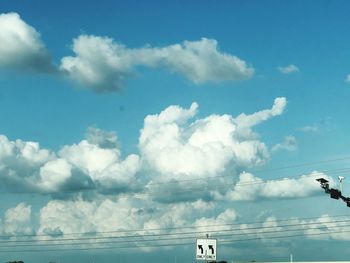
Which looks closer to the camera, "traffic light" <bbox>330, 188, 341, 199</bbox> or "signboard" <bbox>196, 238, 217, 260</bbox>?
"signboard" <bbox>196, 238, 217, 260</bbox>

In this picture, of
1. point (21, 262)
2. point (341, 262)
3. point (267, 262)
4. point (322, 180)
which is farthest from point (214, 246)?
point (21, 262)

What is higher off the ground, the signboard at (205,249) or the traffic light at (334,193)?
the traffic light at (334,193)

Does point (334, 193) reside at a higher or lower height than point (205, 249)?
higher

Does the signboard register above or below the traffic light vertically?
below

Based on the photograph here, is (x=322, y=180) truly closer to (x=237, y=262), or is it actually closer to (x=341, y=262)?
(x=341, y=262)

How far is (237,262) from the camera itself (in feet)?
237

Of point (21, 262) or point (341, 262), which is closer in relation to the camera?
point (341, 262)

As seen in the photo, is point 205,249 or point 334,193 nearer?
point 205,249

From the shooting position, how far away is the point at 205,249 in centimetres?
3694

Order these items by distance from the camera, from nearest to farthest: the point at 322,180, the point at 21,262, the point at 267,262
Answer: the point at 322,180
the point at 267,262
the point at 21,262

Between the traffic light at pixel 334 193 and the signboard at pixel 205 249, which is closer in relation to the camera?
the signboard at pixel 205 249

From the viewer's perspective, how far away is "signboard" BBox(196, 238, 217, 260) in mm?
36844

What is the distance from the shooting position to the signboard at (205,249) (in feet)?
121

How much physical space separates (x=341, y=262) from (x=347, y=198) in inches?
522
